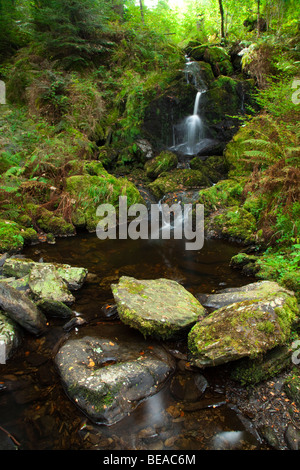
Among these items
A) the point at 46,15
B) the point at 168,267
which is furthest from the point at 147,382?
the point at 46,15

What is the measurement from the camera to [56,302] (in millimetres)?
4066

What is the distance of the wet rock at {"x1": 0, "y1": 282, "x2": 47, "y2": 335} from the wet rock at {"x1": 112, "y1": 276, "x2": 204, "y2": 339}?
3.89ft

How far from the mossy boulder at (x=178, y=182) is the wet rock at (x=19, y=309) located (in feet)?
23.1

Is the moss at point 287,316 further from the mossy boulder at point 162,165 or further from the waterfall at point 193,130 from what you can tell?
the waterfall at point 193,130

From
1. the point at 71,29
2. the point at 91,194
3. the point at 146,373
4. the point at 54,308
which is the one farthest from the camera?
the point at 71,29

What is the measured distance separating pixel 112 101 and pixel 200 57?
17.2 feet

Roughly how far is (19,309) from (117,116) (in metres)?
11.8

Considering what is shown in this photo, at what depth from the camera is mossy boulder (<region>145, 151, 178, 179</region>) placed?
1095 cm

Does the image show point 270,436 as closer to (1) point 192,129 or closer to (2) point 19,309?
(2) point 19,309

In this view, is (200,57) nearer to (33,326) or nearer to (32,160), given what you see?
(32,160)

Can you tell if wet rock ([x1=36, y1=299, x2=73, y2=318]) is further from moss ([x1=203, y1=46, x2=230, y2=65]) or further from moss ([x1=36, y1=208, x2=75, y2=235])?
moss ([x1=203, y1=46, x2=230, y2=65])

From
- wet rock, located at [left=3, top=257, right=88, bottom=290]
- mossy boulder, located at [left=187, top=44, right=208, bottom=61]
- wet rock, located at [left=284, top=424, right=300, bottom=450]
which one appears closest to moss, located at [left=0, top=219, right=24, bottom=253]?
wet rock, located at [left=3, top=257, right=88, bottom=290]

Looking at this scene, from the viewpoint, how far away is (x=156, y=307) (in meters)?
3.77

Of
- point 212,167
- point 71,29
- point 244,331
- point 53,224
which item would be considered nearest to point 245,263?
point 244,331
